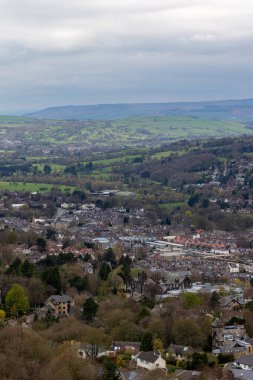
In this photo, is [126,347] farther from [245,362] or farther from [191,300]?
[191,300]

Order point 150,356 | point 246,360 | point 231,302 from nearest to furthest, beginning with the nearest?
point 150,356
point 246,360
point 231,302

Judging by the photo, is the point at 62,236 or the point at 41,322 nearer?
the point at 41,322

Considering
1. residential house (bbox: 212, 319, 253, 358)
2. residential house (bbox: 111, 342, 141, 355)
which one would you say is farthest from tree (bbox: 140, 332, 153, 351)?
residential house (bbox: 212, 319, 253, 358)

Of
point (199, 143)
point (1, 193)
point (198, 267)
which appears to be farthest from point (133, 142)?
point (198, 267)

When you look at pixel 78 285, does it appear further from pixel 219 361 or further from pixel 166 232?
pixel 166 232

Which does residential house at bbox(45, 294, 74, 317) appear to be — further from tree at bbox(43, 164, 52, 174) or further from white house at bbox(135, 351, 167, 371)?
tree at bbox(43, 164, 52, 174)

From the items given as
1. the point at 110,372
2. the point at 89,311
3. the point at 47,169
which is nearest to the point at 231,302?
the point at 89,311
